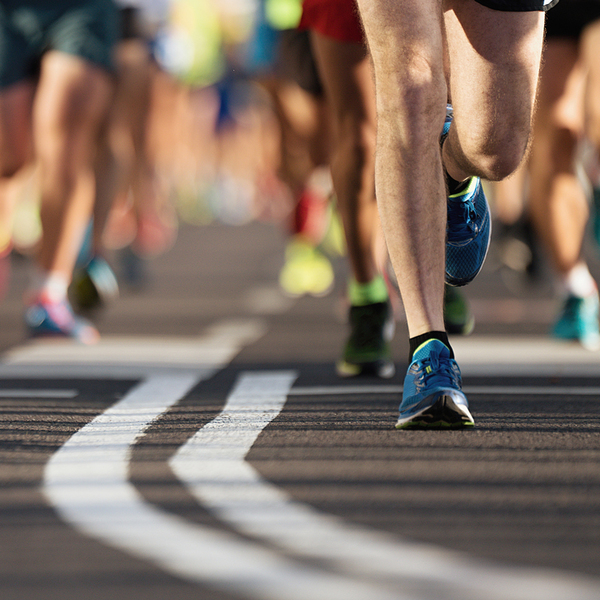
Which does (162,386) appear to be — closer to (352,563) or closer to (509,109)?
(509,109)

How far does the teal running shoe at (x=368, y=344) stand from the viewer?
4.30 meters

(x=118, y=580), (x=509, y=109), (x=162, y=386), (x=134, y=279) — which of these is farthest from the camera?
(x=134, y=279)

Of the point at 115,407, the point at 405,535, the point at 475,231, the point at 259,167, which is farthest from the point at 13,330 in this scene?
the point at 259,167

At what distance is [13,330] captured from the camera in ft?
20.8

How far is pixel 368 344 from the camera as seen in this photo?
432 cm

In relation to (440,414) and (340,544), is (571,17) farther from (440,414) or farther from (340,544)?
(340,544)

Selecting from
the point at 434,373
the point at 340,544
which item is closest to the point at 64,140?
the point at 434,373

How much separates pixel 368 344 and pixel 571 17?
1.70 m

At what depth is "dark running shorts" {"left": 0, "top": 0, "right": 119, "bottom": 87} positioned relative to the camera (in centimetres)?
573

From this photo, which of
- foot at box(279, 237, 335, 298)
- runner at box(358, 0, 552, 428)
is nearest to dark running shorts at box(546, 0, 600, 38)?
runner at box(358, 0, 552, 428)

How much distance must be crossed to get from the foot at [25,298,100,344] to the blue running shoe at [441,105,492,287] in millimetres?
2392

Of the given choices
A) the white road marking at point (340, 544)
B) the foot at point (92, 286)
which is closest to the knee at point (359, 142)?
the white road marking at point (340, 544)

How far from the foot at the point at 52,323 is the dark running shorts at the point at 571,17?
2.28 meters

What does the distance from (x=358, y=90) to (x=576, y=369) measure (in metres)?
1.16
